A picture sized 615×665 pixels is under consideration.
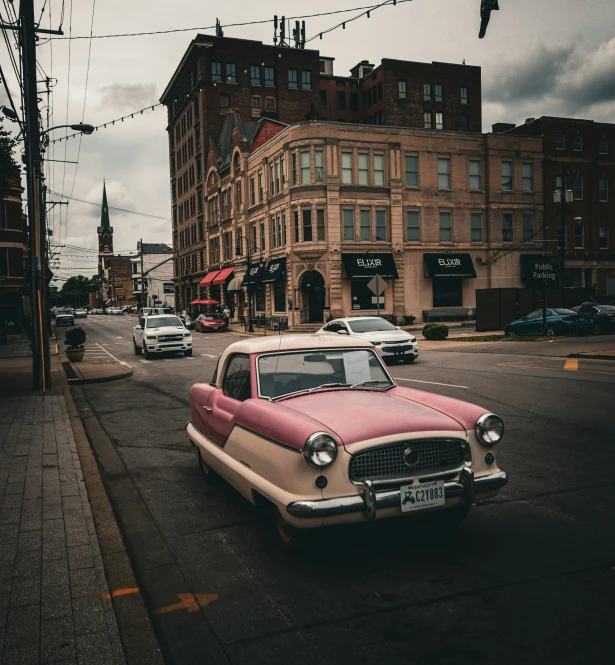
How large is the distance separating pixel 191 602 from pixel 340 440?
1466 mm

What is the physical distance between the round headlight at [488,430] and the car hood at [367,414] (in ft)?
0.61

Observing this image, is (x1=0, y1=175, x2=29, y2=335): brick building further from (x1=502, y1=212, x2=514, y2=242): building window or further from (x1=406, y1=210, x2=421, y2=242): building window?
(x1=502, y1=212, x2=514, y2=242): building window

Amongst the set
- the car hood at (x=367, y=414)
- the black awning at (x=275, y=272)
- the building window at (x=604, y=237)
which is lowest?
the car hood at (x=367, y=414)

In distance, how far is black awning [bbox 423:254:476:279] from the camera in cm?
4575

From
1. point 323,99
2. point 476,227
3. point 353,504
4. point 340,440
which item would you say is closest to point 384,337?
point 340,440

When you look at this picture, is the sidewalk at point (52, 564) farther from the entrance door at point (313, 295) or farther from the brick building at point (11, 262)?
the brick building at point (11, 262)

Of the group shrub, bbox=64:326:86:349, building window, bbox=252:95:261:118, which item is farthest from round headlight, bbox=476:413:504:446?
building window, bbox=252:95:261:118

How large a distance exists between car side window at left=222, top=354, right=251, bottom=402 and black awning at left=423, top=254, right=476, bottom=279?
40528mm

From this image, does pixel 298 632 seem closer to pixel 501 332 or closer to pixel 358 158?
pixel 501 332

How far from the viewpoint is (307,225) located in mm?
44250

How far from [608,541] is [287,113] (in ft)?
234

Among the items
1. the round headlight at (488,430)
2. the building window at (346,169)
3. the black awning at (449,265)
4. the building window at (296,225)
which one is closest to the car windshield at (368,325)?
the round headlight at (488,430)

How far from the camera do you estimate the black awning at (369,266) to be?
43.3 metres

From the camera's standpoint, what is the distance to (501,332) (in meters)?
35.8
